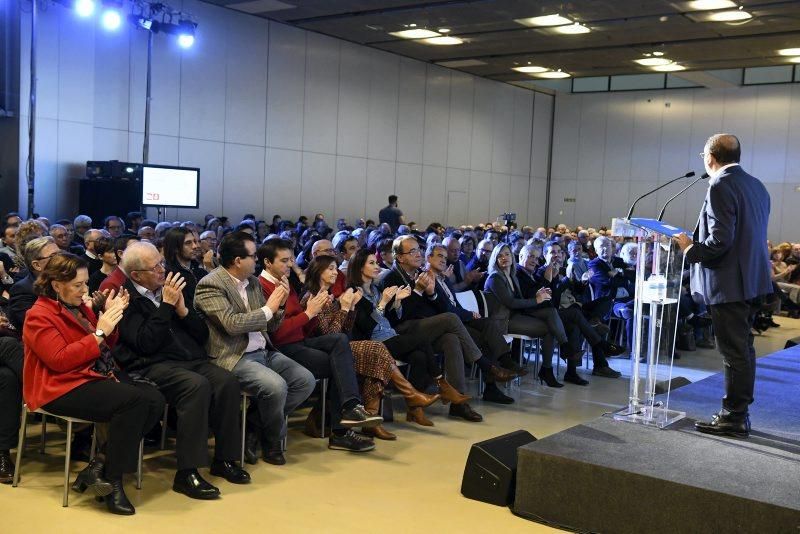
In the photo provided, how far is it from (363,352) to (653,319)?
176cm

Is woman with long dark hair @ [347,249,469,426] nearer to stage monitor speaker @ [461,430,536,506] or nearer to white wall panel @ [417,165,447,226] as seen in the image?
stage monitor speaker @ [461,430,536,506]

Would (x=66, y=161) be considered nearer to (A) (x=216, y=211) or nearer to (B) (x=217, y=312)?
(A) (x=216, y=211)

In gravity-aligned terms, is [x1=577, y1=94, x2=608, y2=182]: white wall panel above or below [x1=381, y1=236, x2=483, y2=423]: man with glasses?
above

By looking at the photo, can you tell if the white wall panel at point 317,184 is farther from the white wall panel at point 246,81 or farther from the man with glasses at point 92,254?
the man with glasses at point 92,254

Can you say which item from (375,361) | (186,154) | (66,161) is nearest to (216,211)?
(186,154)

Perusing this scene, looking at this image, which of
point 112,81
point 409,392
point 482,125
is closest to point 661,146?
point 482,125

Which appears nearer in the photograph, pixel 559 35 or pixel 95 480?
pixel 95 480

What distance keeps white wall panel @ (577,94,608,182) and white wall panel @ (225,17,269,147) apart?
10.1 meters

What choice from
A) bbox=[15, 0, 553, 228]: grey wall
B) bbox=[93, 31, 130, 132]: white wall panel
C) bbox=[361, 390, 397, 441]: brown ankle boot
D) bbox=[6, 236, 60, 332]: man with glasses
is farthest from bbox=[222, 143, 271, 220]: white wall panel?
bbox=[6, 236, 60, 332]: man with glasses

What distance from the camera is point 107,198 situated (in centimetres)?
1106

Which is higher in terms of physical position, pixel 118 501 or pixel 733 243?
pixel 733 243

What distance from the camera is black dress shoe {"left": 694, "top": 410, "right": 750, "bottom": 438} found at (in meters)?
4.12

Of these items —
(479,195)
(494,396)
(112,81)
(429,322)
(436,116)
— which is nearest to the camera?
(429,322)

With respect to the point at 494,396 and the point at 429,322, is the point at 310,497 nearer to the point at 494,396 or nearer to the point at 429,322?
the point at 429,322
